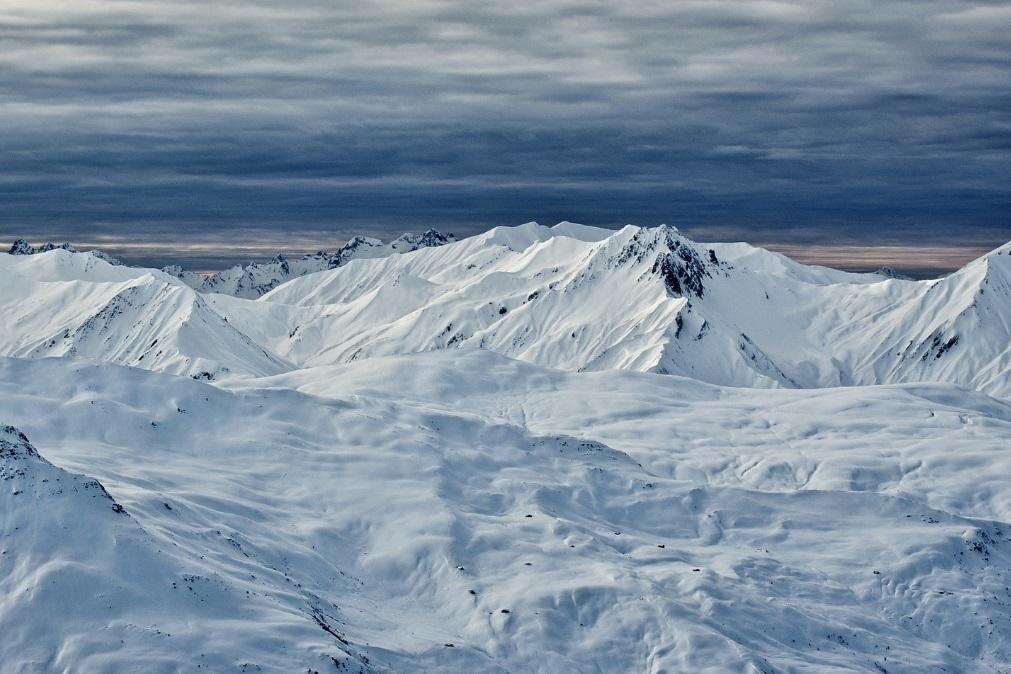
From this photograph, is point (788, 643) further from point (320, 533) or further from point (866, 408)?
point (866, 408)

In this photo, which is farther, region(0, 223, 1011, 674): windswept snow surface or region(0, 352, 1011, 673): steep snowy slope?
region(0, 352, 1011, 673): steep snowy slope

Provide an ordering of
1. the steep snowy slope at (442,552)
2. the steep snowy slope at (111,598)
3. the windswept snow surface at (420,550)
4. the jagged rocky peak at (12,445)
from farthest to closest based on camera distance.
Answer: the jagged rocky peak at (12,445)
the steep snowy slope at (442,552)
the windswept snow surface at (420,550)
the steep snowy slope at (111,598)

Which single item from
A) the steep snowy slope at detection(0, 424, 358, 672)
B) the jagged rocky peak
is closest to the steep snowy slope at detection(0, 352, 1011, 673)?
the steep snowy slope at detection(0, 424, 358, 672)

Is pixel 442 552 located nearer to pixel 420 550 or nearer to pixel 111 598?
pixel 420 550

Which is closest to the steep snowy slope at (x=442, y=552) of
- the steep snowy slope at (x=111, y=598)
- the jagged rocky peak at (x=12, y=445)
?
the steep snowy slope at (x=111, y=598)

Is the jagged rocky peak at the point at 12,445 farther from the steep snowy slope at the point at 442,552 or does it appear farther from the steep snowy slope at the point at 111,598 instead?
the steep snowy slope at the point at 442,552

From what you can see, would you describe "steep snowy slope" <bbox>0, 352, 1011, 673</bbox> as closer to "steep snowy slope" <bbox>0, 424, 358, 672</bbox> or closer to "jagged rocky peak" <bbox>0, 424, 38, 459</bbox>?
"steep snowy slope" <bbox>0, 424, 358, 672</bbox>

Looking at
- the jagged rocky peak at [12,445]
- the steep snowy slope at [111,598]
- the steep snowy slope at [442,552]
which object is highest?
the jagged rocky peak at [12,445]

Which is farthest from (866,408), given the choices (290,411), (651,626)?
(651,626)

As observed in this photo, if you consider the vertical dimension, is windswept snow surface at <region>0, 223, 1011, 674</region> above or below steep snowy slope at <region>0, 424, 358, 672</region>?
below
